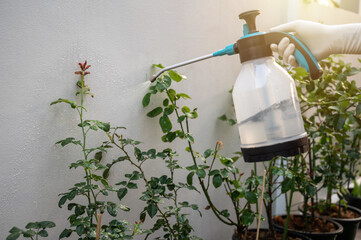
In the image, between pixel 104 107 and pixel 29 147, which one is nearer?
pixel 29 147

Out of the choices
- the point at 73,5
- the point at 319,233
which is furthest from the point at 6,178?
the point at 319,233

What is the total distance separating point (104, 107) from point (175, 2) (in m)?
0.61

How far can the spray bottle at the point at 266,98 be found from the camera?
81cm

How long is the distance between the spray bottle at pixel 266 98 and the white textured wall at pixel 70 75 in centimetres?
68

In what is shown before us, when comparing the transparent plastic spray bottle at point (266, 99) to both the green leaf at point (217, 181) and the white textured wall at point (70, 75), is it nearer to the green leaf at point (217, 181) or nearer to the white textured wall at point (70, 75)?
the green leaf at point (217, 181)

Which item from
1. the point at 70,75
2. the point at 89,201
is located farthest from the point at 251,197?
the point at 70,75

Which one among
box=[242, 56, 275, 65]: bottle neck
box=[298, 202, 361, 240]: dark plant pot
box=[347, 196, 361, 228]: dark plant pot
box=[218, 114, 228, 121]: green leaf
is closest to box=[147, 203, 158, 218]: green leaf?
box=[242, 56, 275, 65]: bottle neck

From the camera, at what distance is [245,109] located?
2.84 feet

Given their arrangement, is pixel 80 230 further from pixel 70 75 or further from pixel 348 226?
pixel 348 226

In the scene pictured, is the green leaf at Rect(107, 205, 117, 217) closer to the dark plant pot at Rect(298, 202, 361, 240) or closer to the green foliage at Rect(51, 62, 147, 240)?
the green foliage at Rect(51, 62, 147, 240)

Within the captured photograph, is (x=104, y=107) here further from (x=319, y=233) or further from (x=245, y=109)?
(x=319, y=233)

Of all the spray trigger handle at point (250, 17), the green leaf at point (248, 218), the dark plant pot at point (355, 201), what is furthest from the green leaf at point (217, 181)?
the dark plant pot at point (355, 201)

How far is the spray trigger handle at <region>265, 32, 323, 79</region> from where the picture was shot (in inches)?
32.1

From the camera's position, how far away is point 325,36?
3.61 feet
